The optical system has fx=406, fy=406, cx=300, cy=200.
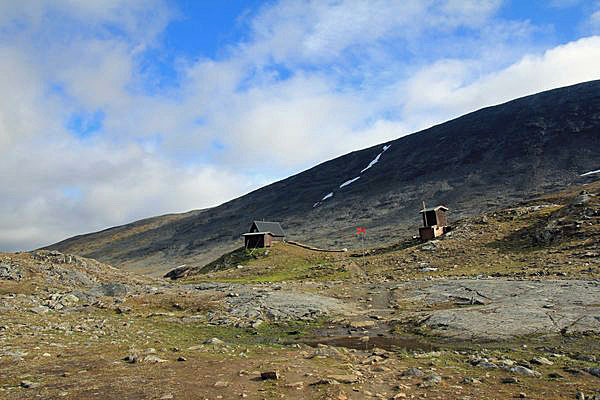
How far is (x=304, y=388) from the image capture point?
974 cm

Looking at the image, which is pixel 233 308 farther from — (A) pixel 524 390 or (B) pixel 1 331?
(A) pixel 524 390

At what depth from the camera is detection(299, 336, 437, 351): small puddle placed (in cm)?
1566

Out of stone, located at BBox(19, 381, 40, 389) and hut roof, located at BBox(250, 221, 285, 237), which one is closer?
stone, located at BBox(19, 381, 40, 389)

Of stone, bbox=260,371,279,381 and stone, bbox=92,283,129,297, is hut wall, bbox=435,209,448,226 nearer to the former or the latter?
stone, bbox=92,283,129,297

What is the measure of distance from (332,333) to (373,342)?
2721 mm

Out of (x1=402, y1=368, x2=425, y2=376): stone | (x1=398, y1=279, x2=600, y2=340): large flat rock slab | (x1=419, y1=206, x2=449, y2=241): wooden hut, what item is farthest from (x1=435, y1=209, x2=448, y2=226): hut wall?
(x1=402, y1=368, x2=425, y2=376): stone

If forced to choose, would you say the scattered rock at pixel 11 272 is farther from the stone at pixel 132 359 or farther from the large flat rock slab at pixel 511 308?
the large flat rock slab at pixel 511 308

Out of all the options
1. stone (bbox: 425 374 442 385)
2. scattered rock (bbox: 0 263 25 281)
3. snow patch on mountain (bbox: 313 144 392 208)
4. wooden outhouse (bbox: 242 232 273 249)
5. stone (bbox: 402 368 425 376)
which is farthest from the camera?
snow patch on mountain (bbox: 313 144 392 208)

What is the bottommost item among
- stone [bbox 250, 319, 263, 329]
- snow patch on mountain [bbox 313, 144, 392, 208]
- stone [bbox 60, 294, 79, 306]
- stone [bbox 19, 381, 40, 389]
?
stone [bbox 250, 319, 263, 329]

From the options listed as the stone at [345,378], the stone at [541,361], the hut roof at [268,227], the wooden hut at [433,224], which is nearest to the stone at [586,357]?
the stone at [541,361]

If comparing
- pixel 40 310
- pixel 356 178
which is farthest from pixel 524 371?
pixel 356 178

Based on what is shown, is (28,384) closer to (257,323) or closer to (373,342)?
(373,342)

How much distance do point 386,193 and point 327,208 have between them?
710 inches

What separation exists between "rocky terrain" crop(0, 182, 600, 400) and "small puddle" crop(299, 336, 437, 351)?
8 cm
